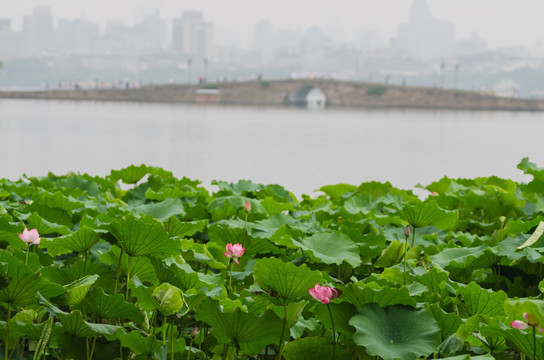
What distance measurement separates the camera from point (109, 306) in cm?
145

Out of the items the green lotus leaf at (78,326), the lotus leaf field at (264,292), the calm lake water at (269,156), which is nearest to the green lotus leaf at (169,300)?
the lotus leaf field at (264,292)

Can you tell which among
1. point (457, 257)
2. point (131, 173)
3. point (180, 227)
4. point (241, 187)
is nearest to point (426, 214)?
point (457, 257)

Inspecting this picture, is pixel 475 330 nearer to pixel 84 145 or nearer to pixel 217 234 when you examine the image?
pixel 217 234

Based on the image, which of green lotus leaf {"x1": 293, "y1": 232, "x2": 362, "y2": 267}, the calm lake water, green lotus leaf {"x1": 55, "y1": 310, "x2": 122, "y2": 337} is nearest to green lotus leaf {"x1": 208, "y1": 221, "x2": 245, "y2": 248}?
green lotus leaf {"x1": 293, "y1": 232, "x2": 362, "y2": 267}

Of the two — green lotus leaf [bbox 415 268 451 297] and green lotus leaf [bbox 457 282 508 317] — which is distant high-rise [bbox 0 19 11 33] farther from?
green lotus leaf [bbox 457 282 508 317]

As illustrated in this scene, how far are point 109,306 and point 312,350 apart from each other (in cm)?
41

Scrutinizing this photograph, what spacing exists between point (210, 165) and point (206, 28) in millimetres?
175880

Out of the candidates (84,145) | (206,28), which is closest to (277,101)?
(84,145)

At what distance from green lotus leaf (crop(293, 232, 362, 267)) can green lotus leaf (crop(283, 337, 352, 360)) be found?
1.36 feet

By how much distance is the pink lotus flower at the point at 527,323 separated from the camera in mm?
1042

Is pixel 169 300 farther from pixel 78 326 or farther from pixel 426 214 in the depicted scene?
pixel 426 214

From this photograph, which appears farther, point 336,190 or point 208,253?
point 336,190

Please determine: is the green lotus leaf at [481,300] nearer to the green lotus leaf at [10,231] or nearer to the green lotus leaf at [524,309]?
the green lotus leaf at [524,309]

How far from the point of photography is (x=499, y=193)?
2.75m
